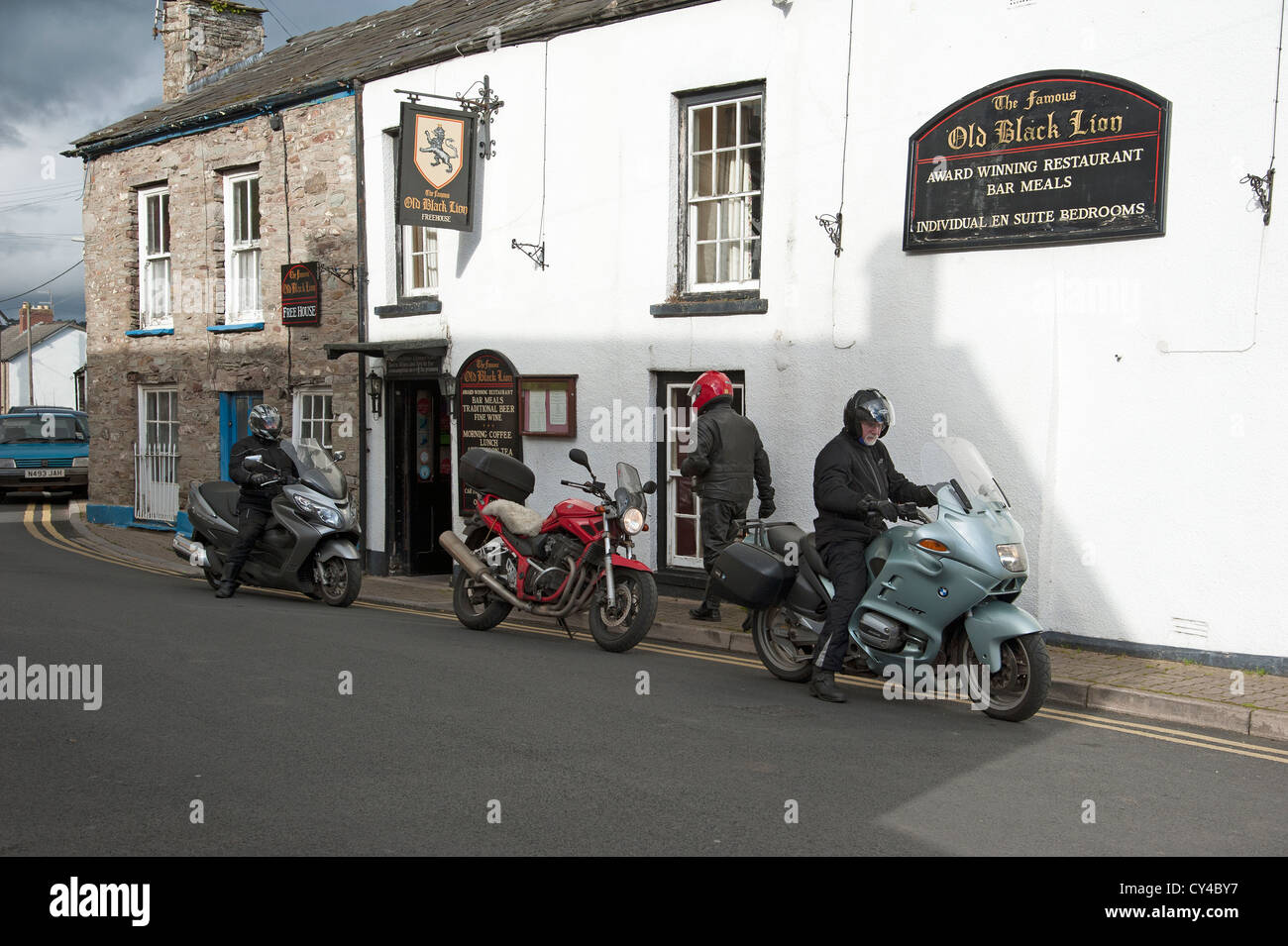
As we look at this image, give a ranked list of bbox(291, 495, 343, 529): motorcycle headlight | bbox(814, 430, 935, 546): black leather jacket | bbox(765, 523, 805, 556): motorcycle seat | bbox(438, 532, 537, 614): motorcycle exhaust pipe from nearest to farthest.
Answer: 1. bbox(814, 430, 935, 546): black leather jacket
2. bbox(765, 523, 805, 556): motorcycle seat
3. bbox(438, 532, 537, 614): motorcycle exhaust pipe
4. bbox(291, 495, 343, 529): motorcycle headlight

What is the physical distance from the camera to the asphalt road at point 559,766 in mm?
4848

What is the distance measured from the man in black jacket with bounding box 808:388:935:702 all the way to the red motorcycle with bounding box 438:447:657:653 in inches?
66.9

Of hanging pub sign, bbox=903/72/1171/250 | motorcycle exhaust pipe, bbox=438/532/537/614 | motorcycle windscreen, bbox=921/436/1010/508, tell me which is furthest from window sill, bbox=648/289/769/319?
motorcycle windscreen, bbox=921/436/1010/508

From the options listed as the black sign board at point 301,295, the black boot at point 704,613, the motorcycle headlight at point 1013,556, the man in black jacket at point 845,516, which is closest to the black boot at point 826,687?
the man in black jacket at point 845,516

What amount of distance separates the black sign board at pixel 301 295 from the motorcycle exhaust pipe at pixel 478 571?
665 centimetres

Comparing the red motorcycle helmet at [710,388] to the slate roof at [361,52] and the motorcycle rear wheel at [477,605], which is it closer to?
the motorcycle rear wheel at [477,605]

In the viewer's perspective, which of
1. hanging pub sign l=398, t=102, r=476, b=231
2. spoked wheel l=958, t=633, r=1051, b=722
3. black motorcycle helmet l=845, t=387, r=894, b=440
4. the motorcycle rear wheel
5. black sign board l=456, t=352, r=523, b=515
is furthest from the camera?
black sign board l=456, t=352, r=523, b=515

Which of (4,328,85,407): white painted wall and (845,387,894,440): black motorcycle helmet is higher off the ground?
(4,328,85,407): white painted wall

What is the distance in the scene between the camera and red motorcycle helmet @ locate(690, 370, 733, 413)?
10.3m

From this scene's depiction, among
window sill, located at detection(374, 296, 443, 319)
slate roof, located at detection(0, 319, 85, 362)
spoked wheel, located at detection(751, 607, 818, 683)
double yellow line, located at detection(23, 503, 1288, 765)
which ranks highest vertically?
slate roof, located at detection(0, 319, 85, 362)

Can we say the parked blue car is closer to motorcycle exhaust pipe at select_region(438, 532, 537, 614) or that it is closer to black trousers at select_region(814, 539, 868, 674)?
motorcycle exhaust pipe at select_region(438, 532, 537, 614)

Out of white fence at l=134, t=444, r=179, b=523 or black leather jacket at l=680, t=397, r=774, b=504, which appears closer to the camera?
black leather jacket at l=680, t=397, r=774, b=504

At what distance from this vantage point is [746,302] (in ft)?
36.4
